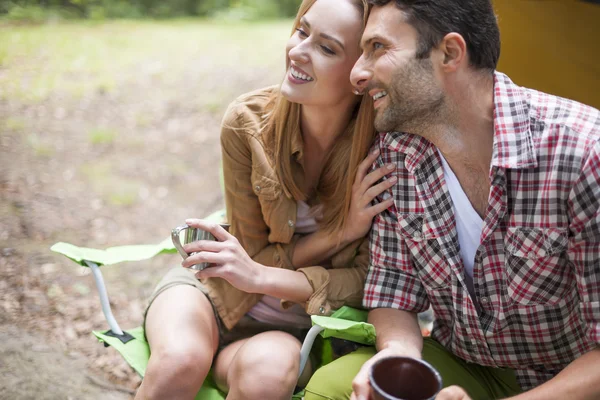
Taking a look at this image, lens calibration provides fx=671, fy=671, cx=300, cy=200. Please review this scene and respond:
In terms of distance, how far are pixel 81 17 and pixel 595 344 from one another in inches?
258

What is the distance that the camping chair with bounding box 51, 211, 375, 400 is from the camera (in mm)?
2064

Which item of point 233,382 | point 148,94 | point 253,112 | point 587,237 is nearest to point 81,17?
point 148,94

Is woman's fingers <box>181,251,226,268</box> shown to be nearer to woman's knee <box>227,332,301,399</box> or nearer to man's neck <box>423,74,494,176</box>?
woman's knee <box>227,332,301,399</box>

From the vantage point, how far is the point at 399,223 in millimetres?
2113

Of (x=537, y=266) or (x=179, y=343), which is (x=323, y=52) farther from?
(x=179, y=343)

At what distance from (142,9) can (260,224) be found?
6.24 meters

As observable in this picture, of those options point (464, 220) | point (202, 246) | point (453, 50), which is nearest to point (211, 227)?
point (202, 246)

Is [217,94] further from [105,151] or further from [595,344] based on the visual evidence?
[595,344]

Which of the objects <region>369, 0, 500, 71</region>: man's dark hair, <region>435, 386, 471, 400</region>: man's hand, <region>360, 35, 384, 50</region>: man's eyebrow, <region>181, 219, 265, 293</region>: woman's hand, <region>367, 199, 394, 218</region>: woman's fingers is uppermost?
<region>369, 0, 500, 71</region>: man's dark hair

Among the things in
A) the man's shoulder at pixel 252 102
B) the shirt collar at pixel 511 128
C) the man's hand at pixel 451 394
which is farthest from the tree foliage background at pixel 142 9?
the man's hand at pixel 451 394

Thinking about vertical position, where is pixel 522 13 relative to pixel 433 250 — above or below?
above

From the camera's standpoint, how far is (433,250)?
2.08m

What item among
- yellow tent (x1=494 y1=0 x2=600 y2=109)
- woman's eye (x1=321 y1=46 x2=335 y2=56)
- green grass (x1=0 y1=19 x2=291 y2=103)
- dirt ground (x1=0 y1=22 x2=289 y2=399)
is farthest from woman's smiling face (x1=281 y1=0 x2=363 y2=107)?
green grass (x1=0 y1=19 x2=291 y2=103)

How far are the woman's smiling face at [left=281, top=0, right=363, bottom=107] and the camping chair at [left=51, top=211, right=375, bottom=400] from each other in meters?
0.71
